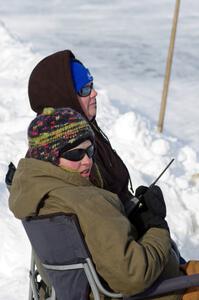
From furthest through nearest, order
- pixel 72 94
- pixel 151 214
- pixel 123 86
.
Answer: pixel 123 86 → pixel 72 94 → pixel 151 214

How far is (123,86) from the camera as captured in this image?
10.3 m

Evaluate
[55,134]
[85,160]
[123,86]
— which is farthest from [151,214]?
[123,86]

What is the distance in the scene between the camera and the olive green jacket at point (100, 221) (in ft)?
6.73

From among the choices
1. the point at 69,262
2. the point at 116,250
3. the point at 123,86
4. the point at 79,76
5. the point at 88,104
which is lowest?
the point at 123,86

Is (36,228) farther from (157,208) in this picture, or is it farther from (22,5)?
(22,5)

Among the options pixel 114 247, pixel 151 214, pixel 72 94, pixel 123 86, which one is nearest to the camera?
pixel 114 247

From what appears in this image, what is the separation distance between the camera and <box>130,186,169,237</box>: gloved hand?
92.4 inches

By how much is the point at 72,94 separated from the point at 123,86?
755 centimetres

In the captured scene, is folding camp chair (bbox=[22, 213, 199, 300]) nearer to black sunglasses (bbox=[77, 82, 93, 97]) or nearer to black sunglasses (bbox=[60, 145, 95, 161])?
black sunglasses (bbox=[60, 145, 95, 161])

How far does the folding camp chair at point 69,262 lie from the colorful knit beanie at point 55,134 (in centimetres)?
22

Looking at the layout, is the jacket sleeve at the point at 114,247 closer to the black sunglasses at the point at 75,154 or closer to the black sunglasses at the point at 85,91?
the black sunglasses at the point at 75,154

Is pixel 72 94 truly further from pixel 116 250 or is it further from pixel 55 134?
pixel 116 250

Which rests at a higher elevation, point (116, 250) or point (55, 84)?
point (55, 84)

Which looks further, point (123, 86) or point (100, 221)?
point (123, 86)
